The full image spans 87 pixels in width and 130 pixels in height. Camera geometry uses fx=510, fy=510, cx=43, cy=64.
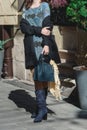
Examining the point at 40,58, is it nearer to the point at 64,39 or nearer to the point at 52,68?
the point at 52,68

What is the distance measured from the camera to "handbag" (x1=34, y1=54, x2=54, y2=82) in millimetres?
7395

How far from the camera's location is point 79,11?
27.0 feet

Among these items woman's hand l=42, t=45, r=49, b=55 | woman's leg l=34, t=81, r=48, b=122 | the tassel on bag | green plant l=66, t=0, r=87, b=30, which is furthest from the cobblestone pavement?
green plant l=66, t=0, r=87, b=30

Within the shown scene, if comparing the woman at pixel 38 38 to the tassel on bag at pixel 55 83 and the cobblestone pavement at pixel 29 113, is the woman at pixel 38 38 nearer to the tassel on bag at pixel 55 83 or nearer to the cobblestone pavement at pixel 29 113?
the tassel on bag at pixel 55 83

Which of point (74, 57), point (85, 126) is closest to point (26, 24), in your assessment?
point (85, 126)

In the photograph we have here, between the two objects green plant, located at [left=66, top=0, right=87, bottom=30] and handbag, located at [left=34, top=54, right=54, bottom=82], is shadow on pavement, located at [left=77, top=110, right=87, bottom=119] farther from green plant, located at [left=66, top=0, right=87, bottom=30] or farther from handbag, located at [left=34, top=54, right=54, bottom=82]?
green plant, located at [left=66, top=0, right=87, bottom=30]

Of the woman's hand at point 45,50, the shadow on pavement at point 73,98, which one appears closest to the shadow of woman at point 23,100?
the shadow on pavement at point 73,98

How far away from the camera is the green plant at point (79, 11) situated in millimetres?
8188

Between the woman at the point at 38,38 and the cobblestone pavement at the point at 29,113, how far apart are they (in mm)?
250

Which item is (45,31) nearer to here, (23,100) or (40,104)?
(40,104)

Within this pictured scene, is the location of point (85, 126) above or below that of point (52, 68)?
below

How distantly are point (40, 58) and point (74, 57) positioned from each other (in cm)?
308

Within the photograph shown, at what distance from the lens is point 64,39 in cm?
1089

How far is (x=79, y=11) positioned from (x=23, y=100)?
208cm
